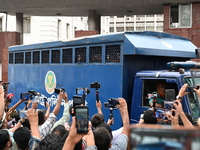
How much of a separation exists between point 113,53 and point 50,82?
3.05 m

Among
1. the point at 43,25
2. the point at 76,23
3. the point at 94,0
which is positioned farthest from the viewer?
the point at 76,23

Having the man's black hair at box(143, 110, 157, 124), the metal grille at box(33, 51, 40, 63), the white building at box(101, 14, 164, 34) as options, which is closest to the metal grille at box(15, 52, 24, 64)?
the metal grille at box(33, 51, 40, 63)

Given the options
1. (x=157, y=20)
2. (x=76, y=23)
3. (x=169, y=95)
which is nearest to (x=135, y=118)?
(x=169, y=95)

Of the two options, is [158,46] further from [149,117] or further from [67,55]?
[149,117]

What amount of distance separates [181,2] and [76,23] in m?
22.8

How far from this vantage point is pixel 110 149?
11.2ft

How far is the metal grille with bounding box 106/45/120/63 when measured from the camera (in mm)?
6727

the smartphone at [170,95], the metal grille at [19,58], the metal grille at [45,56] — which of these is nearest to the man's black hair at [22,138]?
the smartphone at [170,95]

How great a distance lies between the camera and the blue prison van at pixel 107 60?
21.5 ft

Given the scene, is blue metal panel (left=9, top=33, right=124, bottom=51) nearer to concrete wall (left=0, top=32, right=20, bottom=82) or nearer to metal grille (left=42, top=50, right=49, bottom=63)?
metal grille (left=42, top=50, right=49, bottom=63)

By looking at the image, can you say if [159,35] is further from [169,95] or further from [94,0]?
[94,0]

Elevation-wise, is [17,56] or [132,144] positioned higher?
[17,56]

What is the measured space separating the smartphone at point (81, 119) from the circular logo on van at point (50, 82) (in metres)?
6.42

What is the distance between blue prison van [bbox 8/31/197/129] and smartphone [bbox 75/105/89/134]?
12.2ft
